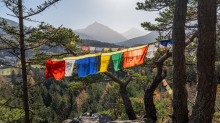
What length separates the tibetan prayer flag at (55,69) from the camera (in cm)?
519

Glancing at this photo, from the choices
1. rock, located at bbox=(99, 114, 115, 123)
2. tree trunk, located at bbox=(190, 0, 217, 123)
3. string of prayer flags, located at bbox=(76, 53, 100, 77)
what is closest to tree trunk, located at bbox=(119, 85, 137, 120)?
rock, located at bbox=(99, 114, 115, 123)

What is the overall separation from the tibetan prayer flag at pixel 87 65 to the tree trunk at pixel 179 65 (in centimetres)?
317

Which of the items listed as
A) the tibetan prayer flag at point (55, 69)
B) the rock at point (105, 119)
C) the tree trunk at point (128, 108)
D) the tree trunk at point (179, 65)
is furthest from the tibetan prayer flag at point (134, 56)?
the rock at point (105, 119)

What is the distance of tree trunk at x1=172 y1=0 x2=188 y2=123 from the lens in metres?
4.05

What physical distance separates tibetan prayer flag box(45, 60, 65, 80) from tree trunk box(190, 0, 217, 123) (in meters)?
5.07

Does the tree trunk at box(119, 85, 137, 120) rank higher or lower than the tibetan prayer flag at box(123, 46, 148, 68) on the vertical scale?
lower

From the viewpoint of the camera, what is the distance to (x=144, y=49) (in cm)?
619

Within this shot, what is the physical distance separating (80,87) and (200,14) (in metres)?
7.06

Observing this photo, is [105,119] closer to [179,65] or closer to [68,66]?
[68,66]

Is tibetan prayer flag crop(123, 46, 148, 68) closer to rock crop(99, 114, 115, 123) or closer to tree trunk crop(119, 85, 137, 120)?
tree trunk crop(119, 85, 137, 120)

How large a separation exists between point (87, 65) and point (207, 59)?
4289 mm

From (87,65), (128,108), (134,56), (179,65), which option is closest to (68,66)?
(87,65)

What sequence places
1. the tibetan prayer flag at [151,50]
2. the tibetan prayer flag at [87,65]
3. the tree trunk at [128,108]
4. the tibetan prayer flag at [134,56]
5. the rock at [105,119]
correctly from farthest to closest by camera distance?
1. the rock at [105,119]
2. the tree trunk at [128,108]
3. the tibetan prayer flag at [151,50]
4. the tibetan prayer flag at [134,56]
5. the tibetan prayer flag at [87,65]

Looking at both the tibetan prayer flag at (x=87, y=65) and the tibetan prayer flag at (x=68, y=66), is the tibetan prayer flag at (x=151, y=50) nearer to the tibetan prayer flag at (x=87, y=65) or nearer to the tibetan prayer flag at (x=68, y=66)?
the tibetan prayer flag at (x=87, y=65)
